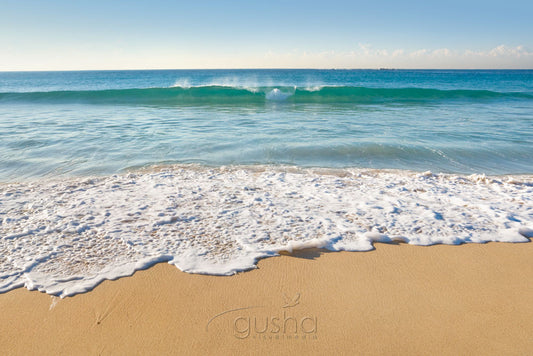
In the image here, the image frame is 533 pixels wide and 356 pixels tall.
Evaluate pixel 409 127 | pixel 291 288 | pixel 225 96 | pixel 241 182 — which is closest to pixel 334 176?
pixel 241 182

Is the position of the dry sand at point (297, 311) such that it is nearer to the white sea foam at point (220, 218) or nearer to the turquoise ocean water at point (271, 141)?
the white sea foam at point (220, 218)

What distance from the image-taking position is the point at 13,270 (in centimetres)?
271

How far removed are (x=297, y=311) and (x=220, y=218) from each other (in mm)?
1699

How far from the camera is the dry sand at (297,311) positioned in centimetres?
203

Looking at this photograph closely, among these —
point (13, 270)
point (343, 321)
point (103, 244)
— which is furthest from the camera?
point (103, 244)

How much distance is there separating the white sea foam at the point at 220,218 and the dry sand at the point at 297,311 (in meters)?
0.22

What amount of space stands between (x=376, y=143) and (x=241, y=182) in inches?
166

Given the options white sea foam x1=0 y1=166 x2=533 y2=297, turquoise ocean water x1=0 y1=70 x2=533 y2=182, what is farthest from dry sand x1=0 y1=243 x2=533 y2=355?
turquoise ocean water x1=0 y1=70 x2=533 y2=182

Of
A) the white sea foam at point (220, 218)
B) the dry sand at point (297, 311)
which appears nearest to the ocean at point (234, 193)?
the white sea foam at point (220, 218)

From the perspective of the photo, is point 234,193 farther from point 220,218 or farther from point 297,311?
point 297,311

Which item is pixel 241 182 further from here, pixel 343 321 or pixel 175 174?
pixel 343 321

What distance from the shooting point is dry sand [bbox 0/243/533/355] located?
6.64ft

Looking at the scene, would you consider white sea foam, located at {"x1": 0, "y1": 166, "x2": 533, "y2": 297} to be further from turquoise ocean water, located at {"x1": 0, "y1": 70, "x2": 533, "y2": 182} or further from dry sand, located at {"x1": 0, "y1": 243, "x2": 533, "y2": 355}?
turquoise ocean water, located at {"x1": 0, "y1": 70, "x2": 533, "y2": 182}

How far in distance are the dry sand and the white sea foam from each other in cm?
22
